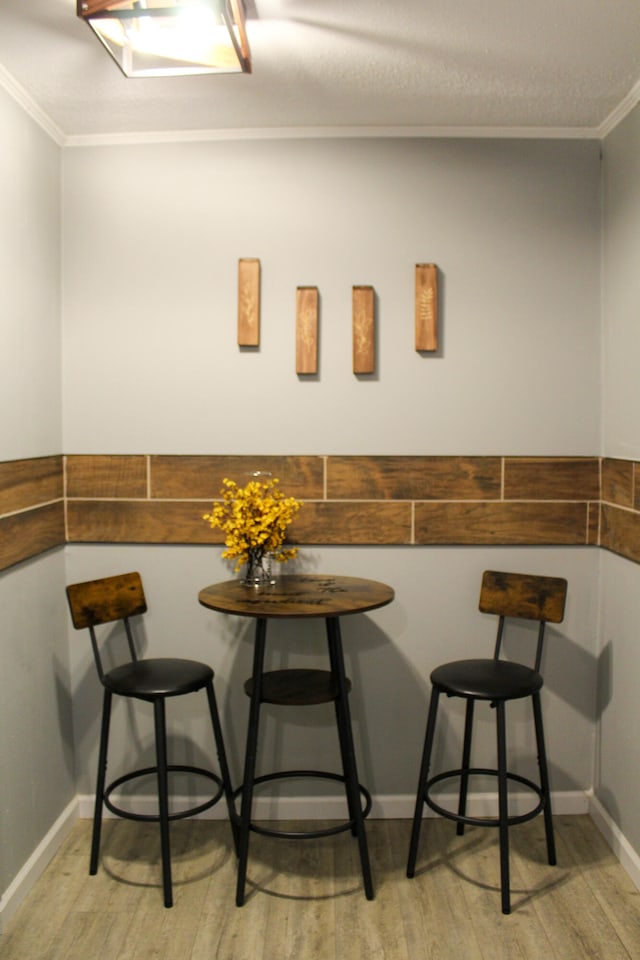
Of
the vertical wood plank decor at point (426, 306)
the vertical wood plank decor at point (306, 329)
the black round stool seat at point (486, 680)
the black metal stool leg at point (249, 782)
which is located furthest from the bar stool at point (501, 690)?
the vertical wood plank decor at point (306, 329)

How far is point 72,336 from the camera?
3221 mm

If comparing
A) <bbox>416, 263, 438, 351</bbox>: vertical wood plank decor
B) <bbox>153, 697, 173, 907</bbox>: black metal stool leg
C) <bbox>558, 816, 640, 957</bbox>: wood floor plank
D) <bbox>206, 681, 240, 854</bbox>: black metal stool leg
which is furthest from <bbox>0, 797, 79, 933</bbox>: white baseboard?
<bbox>416, 263, 438, 351</bbox>: vertical wood plank decor

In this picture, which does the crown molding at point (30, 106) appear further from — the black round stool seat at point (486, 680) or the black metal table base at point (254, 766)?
the black round stool seat at point (486, 680)

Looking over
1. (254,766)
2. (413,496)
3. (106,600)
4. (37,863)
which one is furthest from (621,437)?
(37,863)

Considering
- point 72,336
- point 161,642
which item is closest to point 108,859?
point 161,642

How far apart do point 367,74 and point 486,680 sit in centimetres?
193

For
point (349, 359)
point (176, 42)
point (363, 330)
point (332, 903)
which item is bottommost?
point (332, 903)

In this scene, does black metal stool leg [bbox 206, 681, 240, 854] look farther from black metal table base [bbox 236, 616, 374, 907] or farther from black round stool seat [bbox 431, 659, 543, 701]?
black round stool seat [bbox 431, 659, 543, 701]

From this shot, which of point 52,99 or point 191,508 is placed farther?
point 191,508

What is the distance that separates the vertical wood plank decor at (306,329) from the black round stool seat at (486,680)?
1.18 metres

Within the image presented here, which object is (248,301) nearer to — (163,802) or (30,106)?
(30,106)

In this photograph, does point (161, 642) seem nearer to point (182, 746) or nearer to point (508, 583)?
point (182, 746)

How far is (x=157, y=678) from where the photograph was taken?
2.80 metres

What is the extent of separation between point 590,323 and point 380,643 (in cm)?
142
